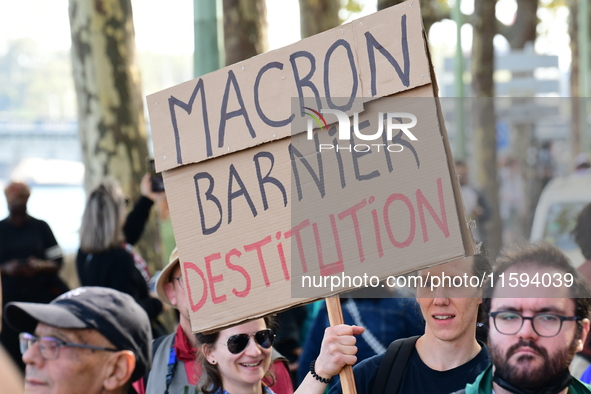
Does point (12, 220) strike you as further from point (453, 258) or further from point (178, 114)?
point (453, 258)

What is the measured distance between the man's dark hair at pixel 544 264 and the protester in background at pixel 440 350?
0.10 meters

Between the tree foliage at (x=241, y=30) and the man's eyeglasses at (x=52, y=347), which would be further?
the tree foliage at (x=241, y=30)

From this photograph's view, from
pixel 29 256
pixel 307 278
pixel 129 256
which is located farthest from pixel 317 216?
pixel 29 256

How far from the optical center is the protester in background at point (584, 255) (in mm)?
3524

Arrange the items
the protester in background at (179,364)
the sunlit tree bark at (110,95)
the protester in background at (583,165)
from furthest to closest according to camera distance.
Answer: the protester in background at (583,165), the sunlit tree bark at (110,95), the protester in background at (179,364)

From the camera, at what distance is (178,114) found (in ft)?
8.43

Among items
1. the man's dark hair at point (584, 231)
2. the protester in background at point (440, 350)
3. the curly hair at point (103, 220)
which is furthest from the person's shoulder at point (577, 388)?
the curly hair at point (103, 220)

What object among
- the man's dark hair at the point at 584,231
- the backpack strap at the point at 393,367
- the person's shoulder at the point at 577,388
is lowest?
the person's shoulder at the point at 577,388

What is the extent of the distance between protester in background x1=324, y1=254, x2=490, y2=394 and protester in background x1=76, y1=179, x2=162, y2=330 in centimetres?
239

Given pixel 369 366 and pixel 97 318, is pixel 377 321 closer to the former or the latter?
pixel 369 366

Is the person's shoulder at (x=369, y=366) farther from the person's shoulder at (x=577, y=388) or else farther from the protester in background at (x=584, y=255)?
the protester in background at (x=584, y=255)

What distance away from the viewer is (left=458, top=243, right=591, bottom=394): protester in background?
2.25m

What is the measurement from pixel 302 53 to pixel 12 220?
149 inches

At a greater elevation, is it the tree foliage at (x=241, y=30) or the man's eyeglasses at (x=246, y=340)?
the tree foliage at (x=241, y=30)
